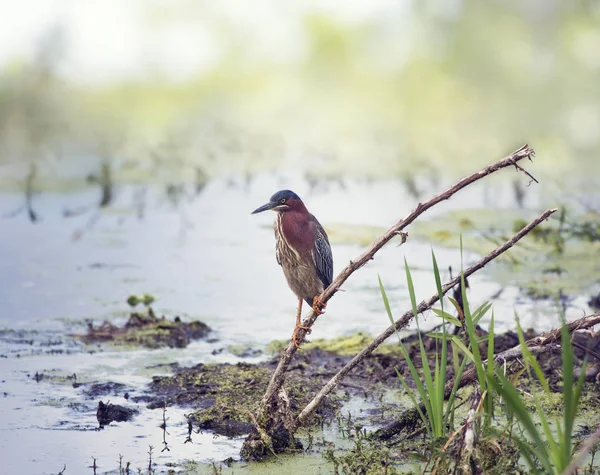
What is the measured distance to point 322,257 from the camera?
5020mm

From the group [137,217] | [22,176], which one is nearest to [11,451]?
[137,217]

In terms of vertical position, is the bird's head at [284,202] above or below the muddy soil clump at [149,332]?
above

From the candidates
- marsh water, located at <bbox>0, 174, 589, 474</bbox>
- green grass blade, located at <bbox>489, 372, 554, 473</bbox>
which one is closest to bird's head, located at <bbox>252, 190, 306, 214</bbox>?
marsh water, located at <bbox>0, 174, 589, 474</bbox>

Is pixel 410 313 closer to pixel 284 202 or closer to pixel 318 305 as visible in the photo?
pixel 318 305

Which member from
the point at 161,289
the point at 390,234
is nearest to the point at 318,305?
the point at 390,234

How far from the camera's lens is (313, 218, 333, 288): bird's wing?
4996 millimetres

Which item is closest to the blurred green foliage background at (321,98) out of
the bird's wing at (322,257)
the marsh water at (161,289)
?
the marsh water at (161,289)

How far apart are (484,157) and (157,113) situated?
4501 millimetres

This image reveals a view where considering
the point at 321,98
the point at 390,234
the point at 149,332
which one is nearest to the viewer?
the point at 390,234

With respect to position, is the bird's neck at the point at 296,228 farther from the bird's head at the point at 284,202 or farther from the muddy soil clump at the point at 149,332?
the muddy soil clump at the point at 149,332

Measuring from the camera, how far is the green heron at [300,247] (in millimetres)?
4875

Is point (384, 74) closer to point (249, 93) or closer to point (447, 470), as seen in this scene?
point (249, 93)

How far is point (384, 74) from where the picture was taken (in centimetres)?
1473

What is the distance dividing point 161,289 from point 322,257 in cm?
315
